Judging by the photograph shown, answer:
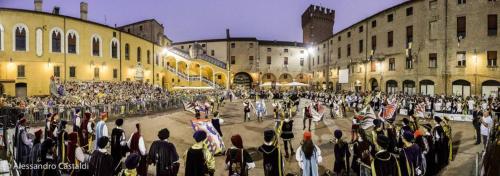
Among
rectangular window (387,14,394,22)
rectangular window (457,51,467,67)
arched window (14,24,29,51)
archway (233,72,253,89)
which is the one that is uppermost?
rectangular window (387,14,394,22)

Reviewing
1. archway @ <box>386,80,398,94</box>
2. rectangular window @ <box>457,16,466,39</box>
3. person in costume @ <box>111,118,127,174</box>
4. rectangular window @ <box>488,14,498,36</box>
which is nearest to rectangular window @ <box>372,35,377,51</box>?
archway @ <box>386,80,398,94</box>

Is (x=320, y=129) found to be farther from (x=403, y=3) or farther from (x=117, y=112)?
(x=403, y=3)

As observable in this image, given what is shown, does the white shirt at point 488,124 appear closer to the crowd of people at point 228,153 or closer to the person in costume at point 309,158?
the crowd of people at point 228,153

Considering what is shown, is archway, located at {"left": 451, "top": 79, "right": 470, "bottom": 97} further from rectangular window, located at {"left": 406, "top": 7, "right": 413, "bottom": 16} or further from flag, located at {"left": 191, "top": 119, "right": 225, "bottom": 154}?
flag, located at {"left": 191, "top": 119, "right": 225, "bottom": 154}

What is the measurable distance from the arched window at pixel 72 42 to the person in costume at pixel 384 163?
3333cm

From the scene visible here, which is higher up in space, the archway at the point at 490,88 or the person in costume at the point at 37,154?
the archway at the point at 490,88

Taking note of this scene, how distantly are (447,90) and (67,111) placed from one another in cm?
3389

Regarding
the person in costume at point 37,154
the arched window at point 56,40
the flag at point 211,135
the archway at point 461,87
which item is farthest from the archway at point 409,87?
the arched window at point 56,40

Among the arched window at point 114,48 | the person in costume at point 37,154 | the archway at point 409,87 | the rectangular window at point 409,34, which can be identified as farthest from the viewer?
the arched window at point 114,48

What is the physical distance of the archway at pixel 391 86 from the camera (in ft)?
121

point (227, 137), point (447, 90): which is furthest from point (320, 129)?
point (447, 90)

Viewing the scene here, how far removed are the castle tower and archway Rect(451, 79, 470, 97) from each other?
37.6 metres

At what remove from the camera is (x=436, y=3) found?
105ft

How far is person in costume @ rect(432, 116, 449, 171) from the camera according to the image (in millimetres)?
9375
